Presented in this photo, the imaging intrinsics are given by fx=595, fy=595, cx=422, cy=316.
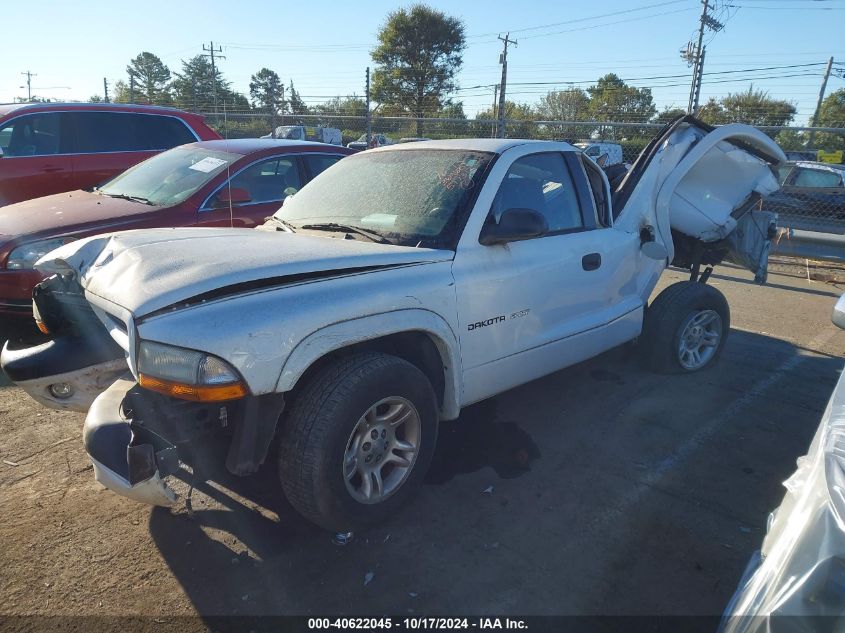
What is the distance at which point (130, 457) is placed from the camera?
2285 mm

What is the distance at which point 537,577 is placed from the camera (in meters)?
2.60

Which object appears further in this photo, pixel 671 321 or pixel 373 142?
pixel 373 142

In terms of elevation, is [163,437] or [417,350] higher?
[417,350]

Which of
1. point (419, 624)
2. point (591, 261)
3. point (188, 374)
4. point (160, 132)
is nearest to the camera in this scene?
point (188, 374)

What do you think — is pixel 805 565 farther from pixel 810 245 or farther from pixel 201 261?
pixel 810 245

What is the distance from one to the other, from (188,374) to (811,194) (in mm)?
12435

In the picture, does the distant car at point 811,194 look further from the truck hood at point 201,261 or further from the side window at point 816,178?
the truck hood at point 201,261

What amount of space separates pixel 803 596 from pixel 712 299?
3.77 meters

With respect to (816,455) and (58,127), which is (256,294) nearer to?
(816,455)

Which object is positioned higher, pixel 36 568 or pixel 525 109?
pixel 525 109

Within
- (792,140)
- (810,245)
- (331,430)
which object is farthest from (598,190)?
(792,140)

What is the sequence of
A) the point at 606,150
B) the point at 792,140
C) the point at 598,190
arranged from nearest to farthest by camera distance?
1. the point at 598,190
2. the point at 606,150
3. the point at 792,140

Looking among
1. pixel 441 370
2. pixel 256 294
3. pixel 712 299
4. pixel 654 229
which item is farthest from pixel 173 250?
pixel 712 299

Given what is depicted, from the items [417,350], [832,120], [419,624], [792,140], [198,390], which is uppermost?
[832,120]
